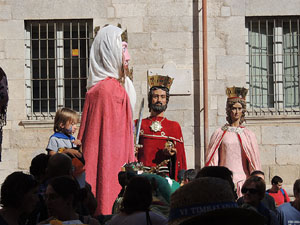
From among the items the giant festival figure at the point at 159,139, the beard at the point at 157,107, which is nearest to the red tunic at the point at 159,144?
the giant festival figure at the point at 159,139

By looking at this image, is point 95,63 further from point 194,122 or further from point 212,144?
point 194,122

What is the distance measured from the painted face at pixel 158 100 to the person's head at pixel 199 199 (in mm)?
7399

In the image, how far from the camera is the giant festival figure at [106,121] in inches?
309

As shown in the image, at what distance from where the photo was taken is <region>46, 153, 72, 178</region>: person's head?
5.45 metres

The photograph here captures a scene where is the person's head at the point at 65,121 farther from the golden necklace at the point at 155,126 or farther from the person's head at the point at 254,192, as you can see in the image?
the golden necklace at the point at 155,126

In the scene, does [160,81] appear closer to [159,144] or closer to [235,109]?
[159,144]

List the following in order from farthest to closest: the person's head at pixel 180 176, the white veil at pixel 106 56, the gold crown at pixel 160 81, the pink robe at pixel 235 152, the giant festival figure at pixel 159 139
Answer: the gold crown at pixel 160 81
the pink robe at pixel 235 152
the giant festival figure at pixel 159 139
the person's head at pixel 180 176
the white veil at pixel 106 56

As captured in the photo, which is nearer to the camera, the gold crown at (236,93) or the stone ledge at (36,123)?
the gold crown at (236,93)

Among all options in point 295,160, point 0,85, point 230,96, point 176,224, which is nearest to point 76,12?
point 230,96

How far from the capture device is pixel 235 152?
1013 centimetres

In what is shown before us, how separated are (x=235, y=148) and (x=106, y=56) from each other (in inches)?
109

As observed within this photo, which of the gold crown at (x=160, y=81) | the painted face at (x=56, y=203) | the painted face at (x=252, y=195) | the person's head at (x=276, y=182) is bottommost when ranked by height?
the person's head at (x=276, y=182)

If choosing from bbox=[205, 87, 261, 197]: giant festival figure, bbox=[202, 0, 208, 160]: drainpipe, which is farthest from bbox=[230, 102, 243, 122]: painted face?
bbox=[202, 0, 208, 160]: drainpipe

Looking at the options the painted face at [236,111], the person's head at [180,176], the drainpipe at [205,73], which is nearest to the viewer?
the person's head at [180,176]
